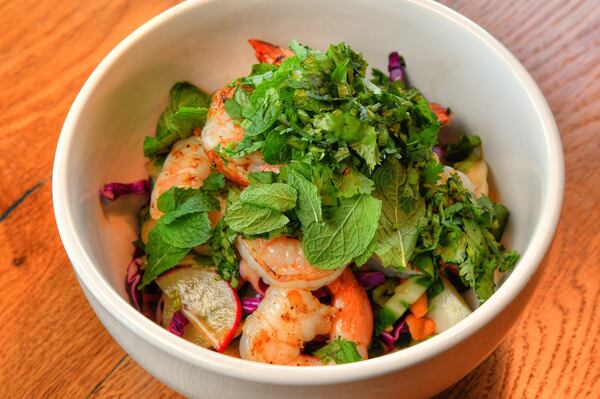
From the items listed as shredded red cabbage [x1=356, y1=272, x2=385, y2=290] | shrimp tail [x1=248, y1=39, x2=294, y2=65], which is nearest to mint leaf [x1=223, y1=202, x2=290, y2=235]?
shredded red cabbage [x1=356, y1=272, x2=385, y2=290]

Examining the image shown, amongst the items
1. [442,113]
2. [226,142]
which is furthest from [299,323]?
[442,113]

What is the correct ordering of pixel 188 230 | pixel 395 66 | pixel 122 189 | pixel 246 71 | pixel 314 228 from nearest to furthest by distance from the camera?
pixel 314 228 → pixel 188 230 → pixel 122 189 → pixel 395 66 → pixel 246 71

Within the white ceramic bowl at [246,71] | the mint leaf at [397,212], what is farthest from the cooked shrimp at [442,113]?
the mint leaf at [397,212]

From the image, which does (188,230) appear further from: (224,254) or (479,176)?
(479,176)

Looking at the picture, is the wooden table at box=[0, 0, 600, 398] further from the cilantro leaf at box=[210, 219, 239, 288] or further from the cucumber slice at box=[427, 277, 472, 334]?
the cilantro leaf at box=[210, 219, 239, 288]

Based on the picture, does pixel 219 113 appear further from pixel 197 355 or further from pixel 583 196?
pixel 583 196

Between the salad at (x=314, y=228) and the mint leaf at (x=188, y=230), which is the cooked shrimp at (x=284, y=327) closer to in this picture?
the salad at (x=314, y=228)
